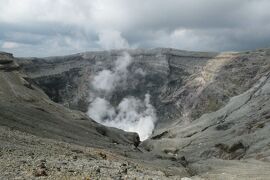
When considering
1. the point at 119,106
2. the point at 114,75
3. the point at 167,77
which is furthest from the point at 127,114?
the point at 167,77

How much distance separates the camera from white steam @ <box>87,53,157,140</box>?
606 feet

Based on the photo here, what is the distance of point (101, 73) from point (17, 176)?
538ft

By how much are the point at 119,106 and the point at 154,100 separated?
44.4ft

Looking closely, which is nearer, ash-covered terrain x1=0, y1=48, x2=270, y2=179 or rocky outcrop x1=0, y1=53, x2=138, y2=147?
rocky outcrop x1=0, y1=53, x2=138, y2=147

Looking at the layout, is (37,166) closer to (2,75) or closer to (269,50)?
(2,75)

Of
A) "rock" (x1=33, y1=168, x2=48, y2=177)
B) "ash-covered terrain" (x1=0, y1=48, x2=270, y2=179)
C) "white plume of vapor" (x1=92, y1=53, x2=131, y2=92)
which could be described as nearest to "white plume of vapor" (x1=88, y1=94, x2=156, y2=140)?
"ash-covered terrain" (x1=0, y1=48, x2=270, y2=179)

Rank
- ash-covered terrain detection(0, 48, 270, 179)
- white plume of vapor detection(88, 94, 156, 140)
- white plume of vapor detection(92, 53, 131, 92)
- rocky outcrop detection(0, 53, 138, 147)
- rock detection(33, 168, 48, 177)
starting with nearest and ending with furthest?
rock detection(33, 168, 48, 177)
rocky outcrop detection(0, 53, 138, 147)
ash-covered terrain detection(0, 48, 270, 179)
white plume of vapor detection(88, 94, 156, 140)
white plume of vapor detection(92, 53, 131, 92)

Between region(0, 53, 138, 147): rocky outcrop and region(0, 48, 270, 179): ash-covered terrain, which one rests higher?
region(0, 48, 270, 179): ash-covered terrain

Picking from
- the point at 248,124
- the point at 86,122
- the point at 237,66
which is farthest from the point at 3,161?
the point at 237,66

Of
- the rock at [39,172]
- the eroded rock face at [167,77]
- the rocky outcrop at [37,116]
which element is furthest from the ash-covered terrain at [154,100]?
the rock at [39,172]

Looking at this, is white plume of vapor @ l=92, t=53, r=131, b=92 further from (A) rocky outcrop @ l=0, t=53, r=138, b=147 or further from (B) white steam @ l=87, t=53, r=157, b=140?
(A) rocky outcrop @ l=0, t=53, r=138, b=147

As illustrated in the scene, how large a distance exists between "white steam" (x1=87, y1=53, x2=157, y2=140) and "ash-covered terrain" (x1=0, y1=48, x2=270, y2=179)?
38cm

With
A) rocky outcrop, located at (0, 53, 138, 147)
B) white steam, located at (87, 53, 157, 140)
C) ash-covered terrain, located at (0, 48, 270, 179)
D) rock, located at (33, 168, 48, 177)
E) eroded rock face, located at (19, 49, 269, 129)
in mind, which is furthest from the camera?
white steam, located at (87, 53, 157, 140)

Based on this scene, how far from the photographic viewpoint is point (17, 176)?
24.9m
